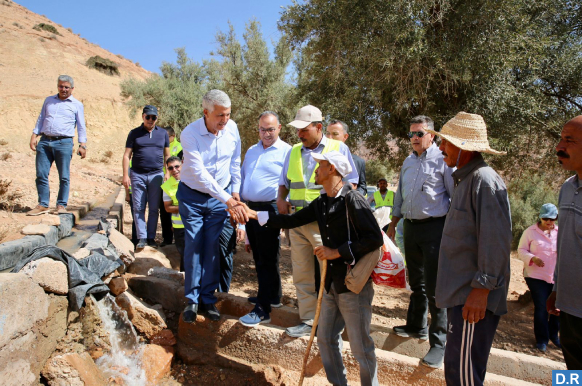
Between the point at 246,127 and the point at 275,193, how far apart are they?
9.81m

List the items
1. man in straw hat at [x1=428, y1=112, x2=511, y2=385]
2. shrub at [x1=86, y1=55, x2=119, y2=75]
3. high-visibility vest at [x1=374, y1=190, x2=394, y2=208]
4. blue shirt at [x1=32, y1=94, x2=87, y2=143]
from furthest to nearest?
1. shrub at [x1=86, y1=55, x2=119, y2=75]
2. high-visibility vest at [x1=374, y1=190, x2=394, y2=208]
3. blue shirt at [x1=32, y1=94, x2=87, y2=143]
4. man in straw hat at [x1=428, y1=112, x2=511, y2=385]

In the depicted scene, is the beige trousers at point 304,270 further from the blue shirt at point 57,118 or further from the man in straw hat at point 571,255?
the blue shirt at point 57,118

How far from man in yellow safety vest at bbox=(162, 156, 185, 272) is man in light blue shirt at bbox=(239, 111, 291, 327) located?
181 centimetres

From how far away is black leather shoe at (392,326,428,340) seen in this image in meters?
3.90

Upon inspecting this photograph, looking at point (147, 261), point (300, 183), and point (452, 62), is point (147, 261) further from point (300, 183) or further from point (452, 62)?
point (452, 62)

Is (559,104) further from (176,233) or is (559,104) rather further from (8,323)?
(8,323)

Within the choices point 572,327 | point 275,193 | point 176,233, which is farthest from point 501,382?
point 176,233

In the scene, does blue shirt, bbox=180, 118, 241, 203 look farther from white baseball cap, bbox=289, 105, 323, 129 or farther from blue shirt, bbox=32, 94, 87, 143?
blue shirt, bbox=32, 94, 87, 143

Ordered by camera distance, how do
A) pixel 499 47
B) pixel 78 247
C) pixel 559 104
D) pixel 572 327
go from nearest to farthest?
pixel 572 327, pixel 78 247, pixel 499 47, pixel 559 104

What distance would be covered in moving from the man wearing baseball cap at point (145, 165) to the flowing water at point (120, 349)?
2.17m

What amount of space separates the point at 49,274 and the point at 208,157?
175cm

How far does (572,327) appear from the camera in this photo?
2254 mm

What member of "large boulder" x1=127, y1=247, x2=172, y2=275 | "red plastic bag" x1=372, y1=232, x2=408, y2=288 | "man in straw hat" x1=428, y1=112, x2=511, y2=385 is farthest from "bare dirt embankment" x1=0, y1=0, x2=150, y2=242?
"man in straw hat" x1=428, y1=112, x2=511, y2=385

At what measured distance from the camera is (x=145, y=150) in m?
6.13
